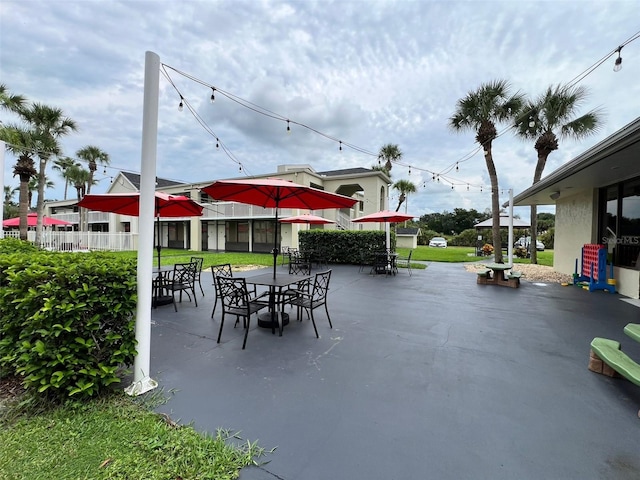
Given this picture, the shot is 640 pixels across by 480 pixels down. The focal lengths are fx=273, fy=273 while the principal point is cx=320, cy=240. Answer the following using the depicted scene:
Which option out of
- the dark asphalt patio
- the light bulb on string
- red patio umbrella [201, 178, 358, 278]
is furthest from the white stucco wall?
red patio umbrella [201, 178, 358, 278]

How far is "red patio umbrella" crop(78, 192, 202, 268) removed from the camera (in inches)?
199

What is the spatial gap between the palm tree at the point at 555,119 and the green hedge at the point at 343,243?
8049 millimetres

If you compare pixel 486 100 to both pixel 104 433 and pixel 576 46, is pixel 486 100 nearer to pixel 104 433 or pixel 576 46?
pixel 576 46

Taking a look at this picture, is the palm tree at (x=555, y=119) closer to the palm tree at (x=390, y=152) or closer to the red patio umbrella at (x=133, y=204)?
the palm tree at (x=390, y=152)

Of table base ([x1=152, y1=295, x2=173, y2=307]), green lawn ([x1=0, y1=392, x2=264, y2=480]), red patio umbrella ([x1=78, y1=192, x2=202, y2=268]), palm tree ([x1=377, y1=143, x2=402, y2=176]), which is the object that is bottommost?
green lawn ([x1=0, y1=392, x2=264, y2=480])

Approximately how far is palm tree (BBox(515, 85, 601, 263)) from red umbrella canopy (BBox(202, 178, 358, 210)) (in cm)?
1207

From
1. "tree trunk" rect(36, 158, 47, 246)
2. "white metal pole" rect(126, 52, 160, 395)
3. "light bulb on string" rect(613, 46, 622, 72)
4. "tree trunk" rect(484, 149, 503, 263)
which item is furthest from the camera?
"tree trunk" rect(36, 158, 47, 246)

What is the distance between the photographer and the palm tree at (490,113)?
1176cm

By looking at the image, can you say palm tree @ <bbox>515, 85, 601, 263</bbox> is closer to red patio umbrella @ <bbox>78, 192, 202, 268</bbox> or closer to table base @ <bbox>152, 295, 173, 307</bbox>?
red patio umbrella @ <bbox>78, 192, 202, 268</bbox>

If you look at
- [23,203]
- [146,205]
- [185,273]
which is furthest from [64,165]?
[146,205]

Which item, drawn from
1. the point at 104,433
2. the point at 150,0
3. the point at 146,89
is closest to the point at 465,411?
the point at 104,433

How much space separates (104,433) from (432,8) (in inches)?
407

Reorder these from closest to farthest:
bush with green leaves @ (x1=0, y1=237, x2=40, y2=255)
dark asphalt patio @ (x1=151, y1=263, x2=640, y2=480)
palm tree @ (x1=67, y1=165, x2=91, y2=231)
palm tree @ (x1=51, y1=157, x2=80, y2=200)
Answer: dark asphalt patio @ (x1=151, y1=263, x2=640, y2=480), bush with green leaves @ (x1=0, y1=237, x2=40, y2=255), palm tree @ (x1=51, y1=157, x2=80, y2=200), palm tree @ (x1=67, y1=165, x2=91, y2=231)

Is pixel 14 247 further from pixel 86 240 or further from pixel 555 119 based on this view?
pixel 86 240
